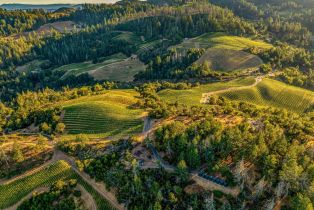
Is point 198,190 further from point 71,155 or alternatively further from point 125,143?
point 71,155

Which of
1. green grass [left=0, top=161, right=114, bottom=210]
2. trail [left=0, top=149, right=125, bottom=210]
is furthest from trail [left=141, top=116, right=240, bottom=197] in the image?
green grass [left=0, top=161, right=114, bottom=210]

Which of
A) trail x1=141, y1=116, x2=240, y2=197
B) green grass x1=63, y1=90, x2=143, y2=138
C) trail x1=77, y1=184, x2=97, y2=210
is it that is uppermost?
green grass x1=63, y1=90, x2=143, y2=138

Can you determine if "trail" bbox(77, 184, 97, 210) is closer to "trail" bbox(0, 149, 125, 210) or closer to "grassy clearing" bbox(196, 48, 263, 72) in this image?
"trail" bbox(0, 149, 125, 210)

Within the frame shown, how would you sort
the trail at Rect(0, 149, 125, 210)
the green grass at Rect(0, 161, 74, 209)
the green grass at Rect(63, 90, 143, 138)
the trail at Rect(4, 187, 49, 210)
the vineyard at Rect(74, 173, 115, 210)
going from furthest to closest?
the green grass at Rect(63, 90, 143, 138) < the green grass at Rect(0, 161, 74, 209) < the trail at Rect(0, 149, 125, 210) < the trail at Rect(4, 187, 49, 210) < the vineyard at Rect(74, 173, 115, 210)

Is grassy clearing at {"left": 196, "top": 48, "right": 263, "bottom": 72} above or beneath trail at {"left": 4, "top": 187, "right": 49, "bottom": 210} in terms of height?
above

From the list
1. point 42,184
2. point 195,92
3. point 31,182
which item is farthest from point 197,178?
point 195,92

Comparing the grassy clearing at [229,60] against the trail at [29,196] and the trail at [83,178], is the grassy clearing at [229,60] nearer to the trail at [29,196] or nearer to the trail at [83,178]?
the trail at [83,178]
